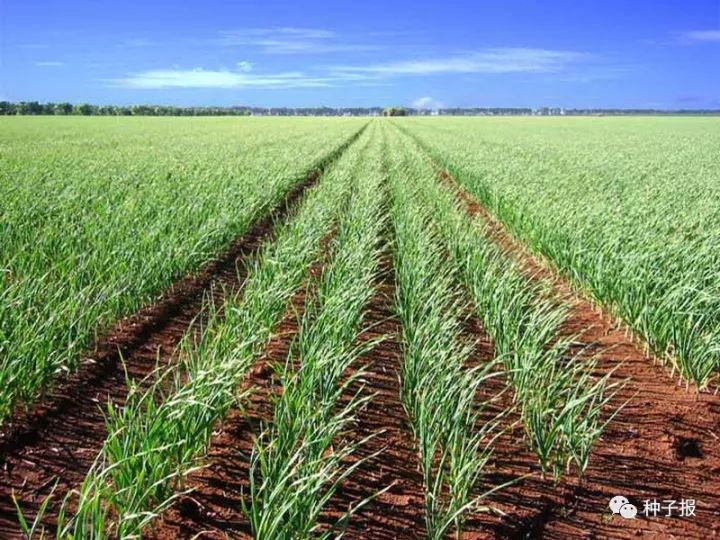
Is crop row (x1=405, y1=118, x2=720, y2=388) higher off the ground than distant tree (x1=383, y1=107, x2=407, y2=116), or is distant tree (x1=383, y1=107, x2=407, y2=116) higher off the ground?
distant tree (x1=383, y1=107, x2=407, y2=116)

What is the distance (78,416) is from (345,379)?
1.64 meters

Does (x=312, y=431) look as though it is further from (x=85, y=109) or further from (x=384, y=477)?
(x=85, y=109)

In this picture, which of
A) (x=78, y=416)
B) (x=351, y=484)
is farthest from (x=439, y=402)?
(x=78, y=416)

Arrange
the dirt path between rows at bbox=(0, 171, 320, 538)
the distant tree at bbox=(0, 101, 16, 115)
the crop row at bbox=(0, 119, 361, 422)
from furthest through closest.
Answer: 1. the distant tree at bbox=(0, 101, 16, 115)
2. the crop row at bbox=(0, 119, 361, 422)
3. the dirt path between rows at bbox=(0, 171, 320, 538)

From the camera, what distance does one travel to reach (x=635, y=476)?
3.45 meters

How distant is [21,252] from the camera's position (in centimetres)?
570

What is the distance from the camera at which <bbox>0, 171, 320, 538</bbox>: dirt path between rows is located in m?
3.21

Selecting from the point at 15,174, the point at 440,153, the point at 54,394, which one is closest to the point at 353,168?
the point at 440,153

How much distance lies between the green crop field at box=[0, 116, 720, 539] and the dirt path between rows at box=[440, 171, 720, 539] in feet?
0.05

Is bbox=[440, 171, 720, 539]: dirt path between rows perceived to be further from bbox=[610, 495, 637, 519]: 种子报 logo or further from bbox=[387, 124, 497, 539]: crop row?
bbox=[387, 124, 497, 539]: crop row

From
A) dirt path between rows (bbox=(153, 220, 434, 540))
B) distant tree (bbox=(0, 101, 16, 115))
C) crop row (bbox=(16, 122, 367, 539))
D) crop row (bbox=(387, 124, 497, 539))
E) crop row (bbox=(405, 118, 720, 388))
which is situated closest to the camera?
crop row (bbox=(16, 122, 367, 539))

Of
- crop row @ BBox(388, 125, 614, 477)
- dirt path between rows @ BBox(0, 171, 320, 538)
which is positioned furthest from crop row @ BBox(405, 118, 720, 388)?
dirt path between rows @ BBox(0, 171, 320, 538)

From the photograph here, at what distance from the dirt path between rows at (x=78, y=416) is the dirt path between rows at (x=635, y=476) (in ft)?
6.53

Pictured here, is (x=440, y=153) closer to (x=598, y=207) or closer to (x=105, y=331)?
(x=598, y=207)
